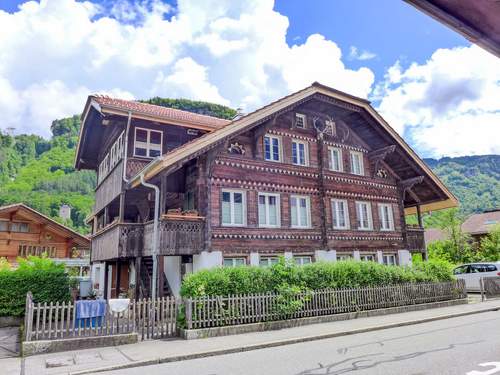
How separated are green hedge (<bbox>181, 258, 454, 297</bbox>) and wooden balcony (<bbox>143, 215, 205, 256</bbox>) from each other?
8.37 feet

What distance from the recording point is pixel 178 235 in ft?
52.6

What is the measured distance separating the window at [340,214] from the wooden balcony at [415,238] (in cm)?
539

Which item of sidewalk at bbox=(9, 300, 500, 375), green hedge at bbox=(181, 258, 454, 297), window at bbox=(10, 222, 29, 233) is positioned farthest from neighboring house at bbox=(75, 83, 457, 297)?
window at bbox=(10, 222, 29, 233)

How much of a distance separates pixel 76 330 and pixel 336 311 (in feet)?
31.4

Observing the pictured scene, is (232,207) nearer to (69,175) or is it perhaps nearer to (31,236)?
(31,236)

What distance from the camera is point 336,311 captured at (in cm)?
1547

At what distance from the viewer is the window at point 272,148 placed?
20.3m

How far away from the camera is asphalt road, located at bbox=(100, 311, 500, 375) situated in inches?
301

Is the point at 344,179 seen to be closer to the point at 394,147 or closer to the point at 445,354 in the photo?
the point at 394,147

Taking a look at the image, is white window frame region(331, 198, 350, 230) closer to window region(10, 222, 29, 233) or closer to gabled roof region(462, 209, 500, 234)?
window region(10, 222, 29, 233)

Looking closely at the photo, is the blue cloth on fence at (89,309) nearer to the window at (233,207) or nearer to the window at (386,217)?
the window at (233,207)

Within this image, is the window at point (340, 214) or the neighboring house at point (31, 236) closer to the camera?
the window at point (340, 214)

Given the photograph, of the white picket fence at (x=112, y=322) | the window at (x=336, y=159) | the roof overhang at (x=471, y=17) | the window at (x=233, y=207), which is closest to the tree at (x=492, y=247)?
the window at (x=336, y=159)

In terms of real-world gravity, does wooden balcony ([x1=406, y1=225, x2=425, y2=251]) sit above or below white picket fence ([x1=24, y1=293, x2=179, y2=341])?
above
